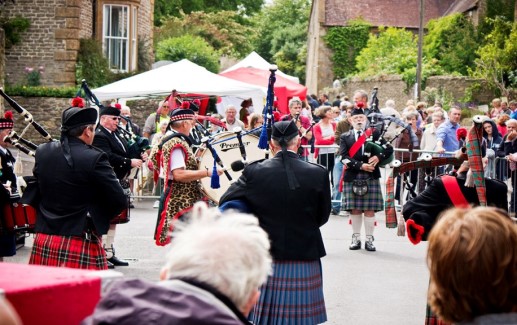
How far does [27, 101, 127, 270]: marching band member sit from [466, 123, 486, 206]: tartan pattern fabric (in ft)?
7.77

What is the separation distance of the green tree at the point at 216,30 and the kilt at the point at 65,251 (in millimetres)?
36251

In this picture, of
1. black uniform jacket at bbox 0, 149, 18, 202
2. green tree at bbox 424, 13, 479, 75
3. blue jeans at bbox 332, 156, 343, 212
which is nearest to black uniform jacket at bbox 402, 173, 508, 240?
black uniform jacket at bbox 0, 149, 18, 202

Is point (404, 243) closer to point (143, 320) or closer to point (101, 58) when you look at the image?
point (143, 320)

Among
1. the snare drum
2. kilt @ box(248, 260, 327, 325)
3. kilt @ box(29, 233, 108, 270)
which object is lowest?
kilt @ box(248, 260, 327, 325)

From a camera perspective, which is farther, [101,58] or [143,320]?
[101,58]

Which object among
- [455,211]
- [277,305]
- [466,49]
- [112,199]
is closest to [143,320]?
[455,211]

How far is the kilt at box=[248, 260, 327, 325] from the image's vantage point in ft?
20.6

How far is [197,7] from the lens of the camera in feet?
186

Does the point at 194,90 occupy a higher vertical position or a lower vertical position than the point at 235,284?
higher

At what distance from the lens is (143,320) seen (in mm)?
2627

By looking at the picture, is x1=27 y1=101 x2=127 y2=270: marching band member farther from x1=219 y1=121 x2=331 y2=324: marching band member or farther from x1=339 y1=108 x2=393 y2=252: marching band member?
x1=339 y1=108 x2=393 y2=252: marching band member

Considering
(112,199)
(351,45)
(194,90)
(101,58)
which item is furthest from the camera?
(351,45)

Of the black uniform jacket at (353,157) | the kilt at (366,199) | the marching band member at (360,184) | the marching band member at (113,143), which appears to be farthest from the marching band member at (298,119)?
the marching band member at (113,143)

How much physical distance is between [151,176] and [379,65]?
2753 centimetres
